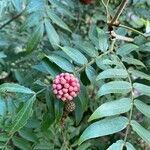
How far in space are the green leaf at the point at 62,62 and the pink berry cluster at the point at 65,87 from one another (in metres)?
0.05

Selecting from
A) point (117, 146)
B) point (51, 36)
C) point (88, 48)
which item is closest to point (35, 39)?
point (51, 36)

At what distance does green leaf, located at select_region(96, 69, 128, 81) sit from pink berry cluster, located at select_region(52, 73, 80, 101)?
6 cm

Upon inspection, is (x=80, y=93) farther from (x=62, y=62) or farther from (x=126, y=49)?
(x=126, y=49)

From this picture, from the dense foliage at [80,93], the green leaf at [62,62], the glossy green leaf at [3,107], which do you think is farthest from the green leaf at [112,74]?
the glossy green leaf at [3,107]

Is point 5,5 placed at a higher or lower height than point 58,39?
higher

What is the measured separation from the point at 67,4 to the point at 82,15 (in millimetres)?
490

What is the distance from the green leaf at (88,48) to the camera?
1312 millimetres

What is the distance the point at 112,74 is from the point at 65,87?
0.12 m

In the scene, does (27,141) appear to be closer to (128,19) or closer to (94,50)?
(94,50)

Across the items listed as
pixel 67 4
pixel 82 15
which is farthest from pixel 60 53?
pixel 82 15

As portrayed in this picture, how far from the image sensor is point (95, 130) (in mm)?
1032

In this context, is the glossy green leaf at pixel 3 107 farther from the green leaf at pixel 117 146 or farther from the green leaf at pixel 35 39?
the green leaf at pixel 117 146

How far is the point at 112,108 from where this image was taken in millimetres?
1073

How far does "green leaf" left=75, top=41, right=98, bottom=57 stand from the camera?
1.31 metres
